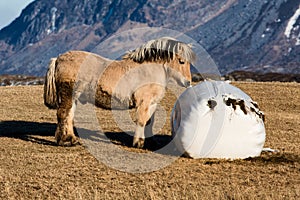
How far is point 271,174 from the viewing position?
1227 centimetres

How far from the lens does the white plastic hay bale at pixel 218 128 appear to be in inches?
544

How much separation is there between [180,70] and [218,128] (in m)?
2.15

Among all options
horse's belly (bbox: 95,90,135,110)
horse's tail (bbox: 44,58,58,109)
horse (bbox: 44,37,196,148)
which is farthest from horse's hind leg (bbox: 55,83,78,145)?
horse's belly (bbox: 95,90,135,110)

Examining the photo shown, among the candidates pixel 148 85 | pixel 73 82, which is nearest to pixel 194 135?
pixel 148 85

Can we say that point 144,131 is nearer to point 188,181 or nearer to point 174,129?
point 174,129

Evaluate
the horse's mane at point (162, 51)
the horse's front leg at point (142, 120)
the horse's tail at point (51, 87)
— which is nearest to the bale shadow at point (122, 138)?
the horse's front leg at point (142, 120)

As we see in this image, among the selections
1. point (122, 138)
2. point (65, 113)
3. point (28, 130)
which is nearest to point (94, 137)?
point (122, 138)

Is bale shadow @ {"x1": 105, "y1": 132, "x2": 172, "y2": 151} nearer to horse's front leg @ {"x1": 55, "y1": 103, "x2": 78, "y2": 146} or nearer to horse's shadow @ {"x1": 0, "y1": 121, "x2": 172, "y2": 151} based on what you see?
horse's shadow @ {"x1": 0, "y1": 121, "x2": 172, "y2": 151}

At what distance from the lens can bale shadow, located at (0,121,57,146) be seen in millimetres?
17078

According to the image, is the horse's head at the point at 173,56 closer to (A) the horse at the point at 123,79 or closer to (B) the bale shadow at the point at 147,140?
(A) the horse at the point at 123,79

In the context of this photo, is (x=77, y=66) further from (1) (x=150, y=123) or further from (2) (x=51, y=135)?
(2) (x=51, y=135)

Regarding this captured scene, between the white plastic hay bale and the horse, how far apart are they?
1.09 meters

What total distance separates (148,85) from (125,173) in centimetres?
347

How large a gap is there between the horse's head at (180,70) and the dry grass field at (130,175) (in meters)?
2.21
